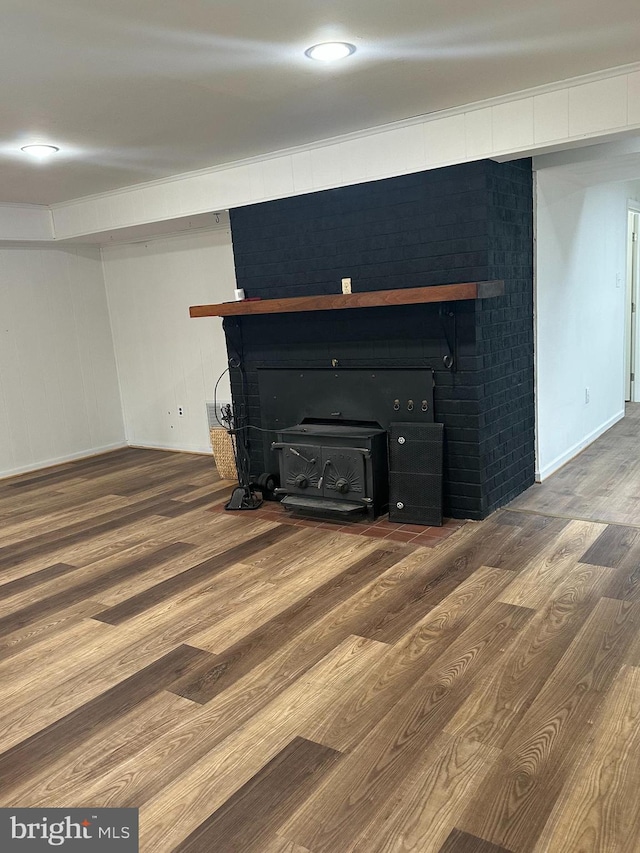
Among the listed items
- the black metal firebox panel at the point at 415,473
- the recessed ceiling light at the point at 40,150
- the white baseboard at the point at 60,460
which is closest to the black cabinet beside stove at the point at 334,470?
the black metal firebox panel at the point at 415,473

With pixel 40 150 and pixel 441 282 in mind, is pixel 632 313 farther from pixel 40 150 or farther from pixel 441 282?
pixel 40 150

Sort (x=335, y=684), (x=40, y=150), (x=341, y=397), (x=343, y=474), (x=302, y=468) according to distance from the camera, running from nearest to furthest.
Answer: (x=335, y=684) → (x=40, y=150) → (x=343, y=474) → (x=302, y=468) → (x=341, y=397)

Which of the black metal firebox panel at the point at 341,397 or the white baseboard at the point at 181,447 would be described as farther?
the white baseboard at the point at 181,447

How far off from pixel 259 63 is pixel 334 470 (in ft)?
7.39

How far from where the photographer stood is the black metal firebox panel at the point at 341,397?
4090 millimetres

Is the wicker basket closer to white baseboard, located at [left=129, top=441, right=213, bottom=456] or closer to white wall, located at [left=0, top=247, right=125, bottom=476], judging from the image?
white baseboard, located at [left=129, top=441, right=213, bottom=456]

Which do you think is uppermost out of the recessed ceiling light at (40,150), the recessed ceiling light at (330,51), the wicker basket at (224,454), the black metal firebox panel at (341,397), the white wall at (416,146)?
the recessed ceiling light at (330,51)

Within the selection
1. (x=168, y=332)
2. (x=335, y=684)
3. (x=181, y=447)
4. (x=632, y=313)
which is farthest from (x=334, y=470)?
(x=632, y=313)

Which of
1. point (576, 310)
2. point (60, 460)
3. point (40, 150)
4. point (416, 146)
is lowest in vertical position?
point (60, 460)

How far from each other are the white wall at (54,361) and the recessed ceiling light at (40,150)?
226 cm

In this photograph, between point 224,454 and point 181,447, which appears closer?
point 224,454

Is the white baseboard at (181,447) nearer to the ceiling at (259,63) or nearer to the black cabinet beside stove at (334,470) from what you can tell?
the black cabinet beside stove at (334,470)

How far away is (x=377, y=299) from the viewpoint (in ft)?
12.5

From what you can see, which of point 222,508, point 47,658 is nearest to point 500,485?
point 222,508
